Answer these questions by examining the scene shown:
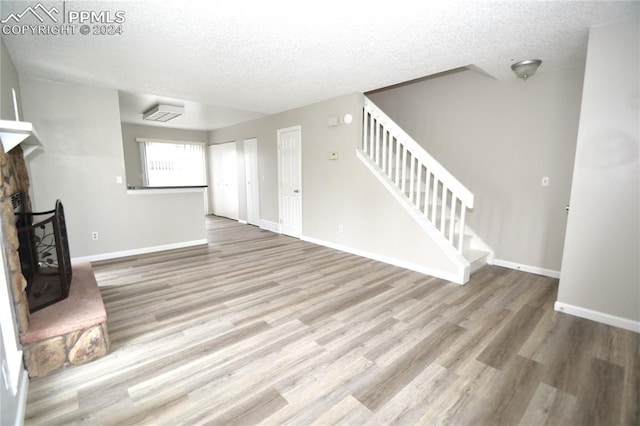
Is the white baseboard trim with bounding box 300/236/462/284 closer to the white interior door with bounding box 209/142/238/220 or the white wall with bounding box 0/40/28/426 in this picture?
the white interior door with bounding box 209/142/238/220

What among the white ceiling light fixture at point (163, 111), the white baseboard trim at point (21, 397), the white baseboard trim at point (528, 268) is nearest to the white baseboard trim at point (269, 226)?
the white ceiling light fixture at point (163, 111)

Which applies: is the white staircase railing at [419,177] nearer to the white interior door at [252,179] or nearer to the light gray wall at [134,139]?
the white interior door at [252,179]

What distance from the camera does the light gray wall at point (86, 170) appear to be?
11.6ft

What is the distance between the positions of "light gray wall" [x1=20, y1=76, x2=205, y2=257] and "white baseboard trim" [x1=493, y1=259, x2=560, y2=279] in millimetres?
5238

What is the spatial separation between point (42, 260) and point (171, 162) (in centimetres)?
587

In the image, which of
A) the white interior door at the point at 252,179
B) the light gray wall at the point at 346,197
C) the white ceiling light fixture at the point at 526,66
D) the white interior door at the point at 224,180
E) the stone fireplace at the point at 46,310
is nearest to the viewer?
the stone fireplace at the point at 46,310

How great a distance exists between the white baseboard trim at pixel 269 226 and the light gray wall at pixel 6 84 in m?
4.08

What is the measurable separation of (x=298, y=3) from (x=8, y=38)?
2.58 meters

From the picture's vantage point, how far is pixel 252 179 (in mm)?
6641

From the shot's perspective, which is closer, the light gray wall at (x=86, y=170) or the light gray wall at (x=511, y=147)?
the light gray wall at (x=511, y=147)

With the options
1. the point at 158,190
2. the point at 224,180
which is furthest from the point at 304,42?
the point at 224,180

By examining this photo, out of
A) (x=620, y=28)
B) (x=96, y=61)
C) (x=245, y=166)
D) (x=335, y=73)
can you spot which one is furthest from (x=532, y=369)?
(x=245, y=166)

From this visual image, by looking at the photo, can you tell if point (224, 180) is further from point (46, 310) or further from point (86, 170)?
point (46, 310)

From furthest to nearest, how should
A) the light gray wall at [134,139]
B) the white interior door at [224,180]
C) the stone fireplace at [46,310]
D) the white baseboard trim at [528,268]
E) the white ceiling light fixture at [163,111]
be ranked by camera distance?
the white interior door at [224,180] → the light gray wall at [134,139] → the white ceiling light fixture at [163,111] → the white baseboard trim at [528,268] → the stone fireplace at [46,310]
